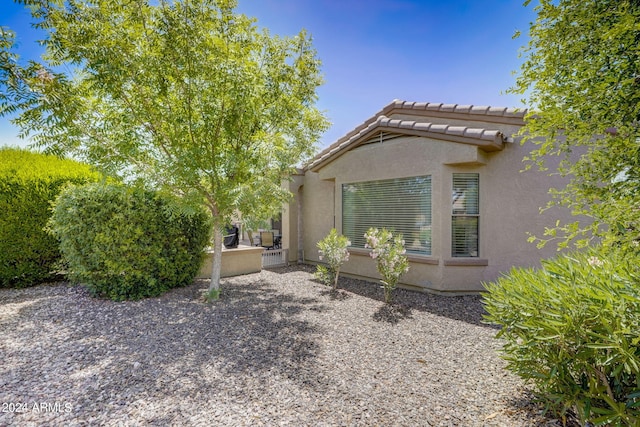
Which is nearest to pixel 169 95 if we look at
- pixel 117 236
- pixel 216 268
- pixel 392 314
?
pixel 117 236

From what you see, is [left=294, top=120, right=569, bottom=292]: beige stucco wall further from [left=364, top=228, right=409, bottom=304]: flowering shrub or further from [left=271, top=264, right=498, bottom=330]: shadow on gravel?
[left=364, top=228, right=409, bottom=304]: flowering shrub

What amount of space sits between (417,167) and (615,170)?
6.40 meters

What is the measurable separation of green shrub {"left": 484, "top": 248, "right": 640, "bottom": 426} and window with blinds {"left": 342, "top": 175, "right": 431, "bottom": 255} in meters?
5.37

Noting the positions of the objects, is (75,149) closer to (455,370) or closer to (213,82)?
(213,82)

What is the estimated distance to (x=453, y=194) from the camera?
28.1 feet

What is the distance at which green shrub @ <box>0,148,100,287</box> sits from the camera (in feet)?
26.1

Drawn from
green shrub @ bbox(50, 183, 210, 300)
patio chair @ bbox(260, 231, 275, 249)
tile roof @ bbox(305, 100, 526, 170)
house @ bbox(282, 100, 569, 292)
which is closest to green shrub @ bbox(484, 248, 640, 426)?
house @ bbox(282, 100, 569, 292)

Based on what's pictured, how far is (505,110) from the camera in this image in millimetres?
8438

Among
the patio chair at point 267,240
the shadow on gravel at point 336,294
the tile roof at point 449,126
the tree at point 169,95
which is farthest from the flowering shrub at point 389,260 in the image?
the patio chair at point 267,240

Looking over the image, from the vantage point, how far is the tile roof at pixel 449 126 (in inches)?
310

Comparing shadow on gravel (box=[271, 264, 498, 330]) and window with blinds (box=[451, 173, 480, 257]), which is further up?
window with blinds (box=[451, 173, 480, 257])

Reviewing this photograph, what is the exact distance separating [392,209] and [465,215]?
224 centimetres

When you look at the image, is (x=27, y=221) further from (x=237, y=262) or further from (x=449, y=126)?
(x=449, y=126)

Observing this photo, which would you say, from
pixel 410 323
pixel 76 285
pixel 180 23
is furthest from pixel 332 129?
pixel 76 285
